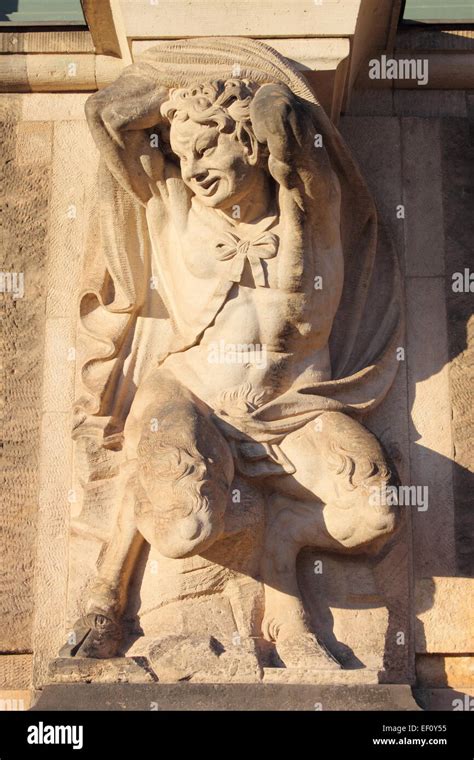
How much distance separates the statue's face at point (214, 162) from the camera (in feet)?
17.1

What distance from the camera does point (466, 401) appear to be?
557cm

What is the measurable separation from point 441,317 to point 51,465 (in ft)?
5.10

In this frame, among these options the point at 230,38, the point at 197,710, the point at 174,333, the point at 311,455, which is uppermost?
the point at 230,38

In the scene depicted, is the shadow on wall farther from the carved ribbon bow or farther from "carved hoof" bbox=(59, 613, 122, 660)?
"carved hoof" bbox=(59, 613, 122, 660)

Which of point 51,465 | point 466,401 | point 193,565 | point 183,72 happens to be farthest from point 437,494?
point 183,72

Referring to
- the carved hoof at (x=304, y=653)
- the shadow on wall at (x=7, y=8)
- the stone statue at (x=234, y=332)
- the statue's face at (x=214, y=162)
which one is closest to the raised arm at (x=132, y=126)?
the stone statue at (x=234, y=332)

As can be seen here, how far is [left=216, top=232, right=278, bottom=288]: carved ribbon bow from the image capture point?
5.27m

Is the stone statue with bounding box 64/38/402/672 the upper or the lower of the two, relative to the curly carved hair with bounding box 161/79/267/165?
lower

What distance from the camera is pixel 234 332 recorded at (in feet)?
17.3

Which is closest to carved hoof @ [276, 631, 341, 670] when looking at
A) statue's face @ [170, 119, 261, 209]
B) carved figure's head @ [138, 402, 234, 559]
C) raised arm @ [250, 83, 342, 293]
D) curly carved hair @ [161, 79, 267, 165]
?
carved figure's head @ [138, 402, 234, 559]

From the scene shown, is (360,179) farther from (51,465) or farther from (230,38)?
(51,465)

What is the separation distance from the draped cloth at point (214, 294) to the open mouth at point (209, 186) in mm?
188

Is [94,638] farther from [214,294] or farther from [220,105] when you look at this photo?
[220,105]

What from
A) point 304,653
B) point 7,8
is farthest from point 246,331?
point 7,8
